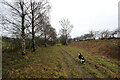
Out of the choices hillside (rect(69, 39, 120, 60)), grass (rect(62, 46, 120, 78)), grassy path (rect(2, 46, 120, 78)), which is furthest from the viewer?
hillside (rect(69, 39, 120, 60))

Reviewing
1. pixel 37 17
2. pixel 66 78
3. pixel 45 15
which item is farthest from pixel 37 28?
pixel 66 78

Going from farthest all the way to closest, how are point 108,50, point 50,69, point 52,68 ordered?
1. point 108,50
2. point 52,68
3. point 50,69

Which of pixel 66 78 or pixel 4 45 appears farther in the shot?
pixel 4 45

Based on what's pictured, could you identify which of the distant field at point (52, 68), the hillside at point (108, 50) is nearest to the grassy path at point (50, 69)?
the distant field at point (52, 68)

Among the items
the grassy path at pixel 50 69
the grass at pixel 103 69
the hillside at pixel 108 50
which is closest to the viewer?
the grassy path at pixel 50 69

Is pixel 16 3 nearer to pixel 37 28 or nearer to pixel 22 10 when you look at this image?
pixel 22 10

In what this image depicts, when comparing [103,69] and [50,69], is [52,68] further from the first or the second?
[103,69]

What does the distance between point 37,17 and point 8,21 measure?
4027 mm

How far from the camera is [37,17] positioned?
8711 millimetres

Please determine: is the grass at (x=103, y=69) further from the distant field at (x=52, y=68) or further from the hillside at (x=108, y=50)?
the hillside at (x=108, y=50)

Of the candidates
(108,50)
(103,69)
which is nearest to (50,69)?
(103,69)

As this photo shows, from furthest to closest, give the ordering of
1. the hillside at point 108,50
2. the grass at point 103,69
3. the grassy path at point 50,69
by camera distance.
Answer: the hillside at point 108,50 < the grass at point 103,69 < the grassy path at point 50,69

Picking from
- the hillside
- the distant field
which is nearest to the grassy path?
the distant field

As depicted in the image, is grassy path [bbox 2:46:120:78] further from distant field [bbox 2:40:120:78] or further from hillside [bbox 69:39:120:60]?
hillside [bbox 69:39:120:60]
